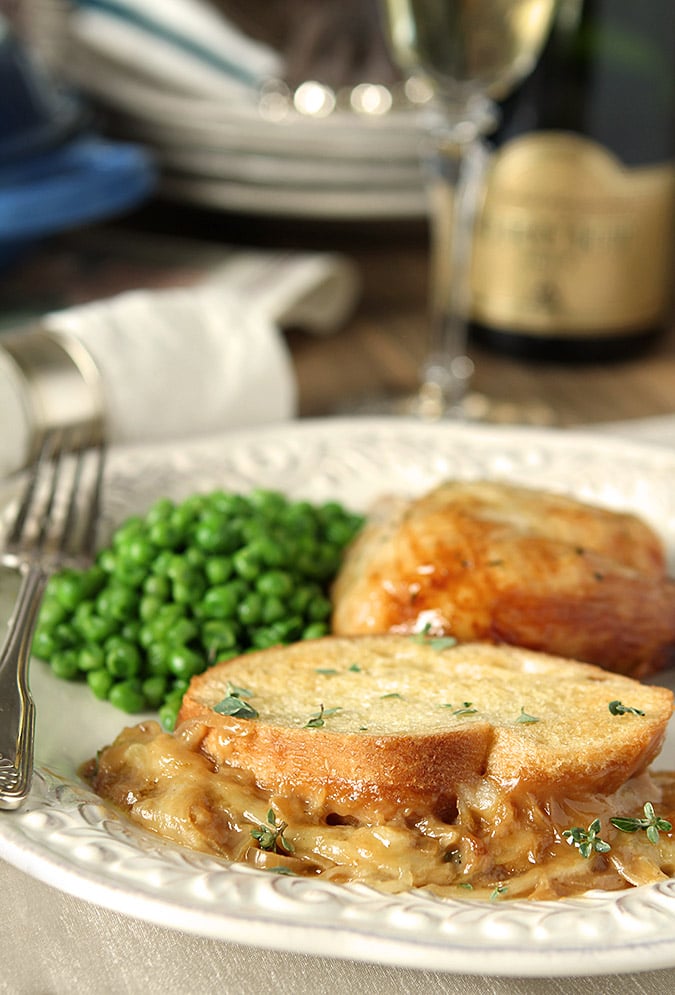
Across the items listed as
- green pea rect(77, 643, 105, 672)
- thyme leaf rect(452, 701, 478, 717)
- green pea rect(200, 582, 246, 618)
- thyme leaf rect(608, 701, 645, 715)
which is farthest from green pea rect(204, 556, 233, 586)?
thyme leaf rect(608, 701, 645, 715)

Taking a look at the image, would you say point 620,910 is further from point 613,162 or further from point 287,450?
point 613,162

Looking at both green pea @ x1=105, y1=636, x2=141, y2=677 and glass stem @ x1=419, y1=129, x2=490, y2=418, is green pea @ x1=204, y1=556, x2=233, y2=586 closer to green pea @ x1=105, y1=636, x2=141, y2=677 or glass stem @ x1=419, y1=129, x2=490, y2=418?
green pea @ x1=105, y1=636, x2=141, y2=677

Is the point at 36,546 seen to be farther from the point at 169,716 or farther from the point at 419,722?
the point at 419,722

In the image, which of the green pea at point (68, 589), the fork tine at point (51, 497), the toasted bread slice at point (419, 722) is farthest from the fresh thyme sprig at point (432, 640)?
the fork tine at point (51, 497)

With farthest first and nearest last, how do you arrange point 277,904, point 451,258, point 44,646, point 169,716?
point 451,258 < point 44,646 < point 169,716 < point 277,904

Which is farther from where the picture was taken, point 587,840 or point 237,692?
point 237,692

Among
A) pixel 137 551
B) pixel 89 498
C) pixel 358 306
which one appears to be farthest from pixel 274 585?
pixel 358 306
